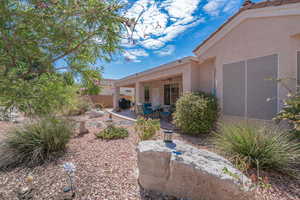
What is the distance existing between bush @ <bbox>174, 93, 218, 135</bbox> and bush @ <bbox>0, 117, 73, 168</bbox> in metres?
4.40

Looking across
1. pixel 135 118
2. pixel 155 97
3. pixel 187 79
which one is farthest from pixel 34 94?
pixel 155 97

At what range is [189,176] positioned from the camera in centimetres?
200

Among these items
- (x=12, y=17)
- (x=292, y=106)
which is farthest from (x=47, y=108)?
(x=292, y=106)

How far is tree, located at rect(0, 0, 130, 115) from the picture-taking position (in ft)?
4.79

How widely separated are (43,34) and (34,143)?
321 centimetres

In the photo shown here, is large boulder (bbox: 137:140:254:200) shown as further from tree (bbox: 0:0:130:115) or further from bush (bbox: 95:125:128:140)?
bush (bbox: 95:125:128:140)

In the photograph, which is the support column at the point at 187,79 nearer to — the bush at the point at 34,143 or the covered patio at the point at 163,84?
the covered patio at the point at 163,84

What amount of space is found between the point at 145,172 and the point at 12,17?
280cm

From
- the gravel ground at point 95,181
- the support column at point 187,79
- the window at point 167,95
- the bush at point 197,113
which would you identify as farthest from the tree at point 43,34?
the window at point 167,95

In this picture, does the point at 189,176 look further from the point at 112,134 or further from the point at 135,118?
the point at 135,118

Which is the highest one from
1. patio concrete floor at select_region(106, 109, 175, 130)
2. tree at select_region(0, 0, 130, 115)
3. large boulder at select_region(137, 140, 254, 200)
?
tree at select_region(0, 0, 130, 115)

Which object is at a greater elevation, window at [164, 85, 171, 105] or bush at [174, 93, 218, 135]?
window at [164, 85, 171, 105]

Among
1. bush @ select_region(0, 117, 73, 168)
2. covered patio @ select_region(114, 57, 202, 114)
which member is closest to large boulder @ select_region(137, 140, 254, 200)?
bush @ select_region(0, 117, 73, 168)

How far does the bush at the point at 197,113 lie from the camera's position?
5332 mm
